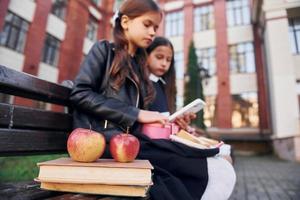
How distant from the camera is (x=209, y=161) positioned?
1312mm

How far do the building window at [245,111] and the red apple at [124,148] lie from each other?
15.0 m

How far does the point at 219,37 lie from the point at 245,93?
13.2 ft

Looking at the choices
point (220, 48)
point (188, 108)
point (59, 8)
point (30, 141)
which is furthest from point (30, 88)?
point (220, 48)

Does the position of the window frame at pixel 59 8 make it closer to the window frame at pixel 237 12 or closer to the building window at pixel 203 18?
the building window at pixel 203 18

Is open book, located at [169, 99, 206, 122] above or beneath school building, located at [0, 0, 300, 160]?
beneath

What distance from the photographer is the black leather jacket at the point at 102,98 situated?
1350mm

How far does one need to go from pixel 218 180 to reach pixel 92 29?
1793 centimetres

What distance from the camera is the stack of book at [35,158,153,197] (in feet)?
2.81

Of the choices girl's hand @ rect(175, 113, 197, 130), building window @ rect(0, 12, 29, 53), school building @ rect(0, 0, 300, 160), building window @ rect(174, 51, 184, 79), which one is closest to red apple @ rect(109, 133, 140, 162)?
girl's hand @ rect(175, 113, 197, 130)

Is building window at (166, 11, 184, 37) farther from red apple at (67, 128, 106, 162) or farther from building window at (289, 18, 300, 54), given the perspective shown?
red apple at (67, 128, 106, 162)

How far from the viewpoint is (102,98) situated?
137 cm

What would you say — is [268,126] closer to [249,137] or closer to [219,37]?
[249,137]

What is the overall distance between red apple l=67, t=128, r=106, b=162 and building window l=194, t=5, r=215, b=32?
17312 millimetres

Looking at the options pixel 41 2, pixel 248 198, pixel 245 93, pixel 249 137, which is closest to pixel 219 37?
pixel 245 93
